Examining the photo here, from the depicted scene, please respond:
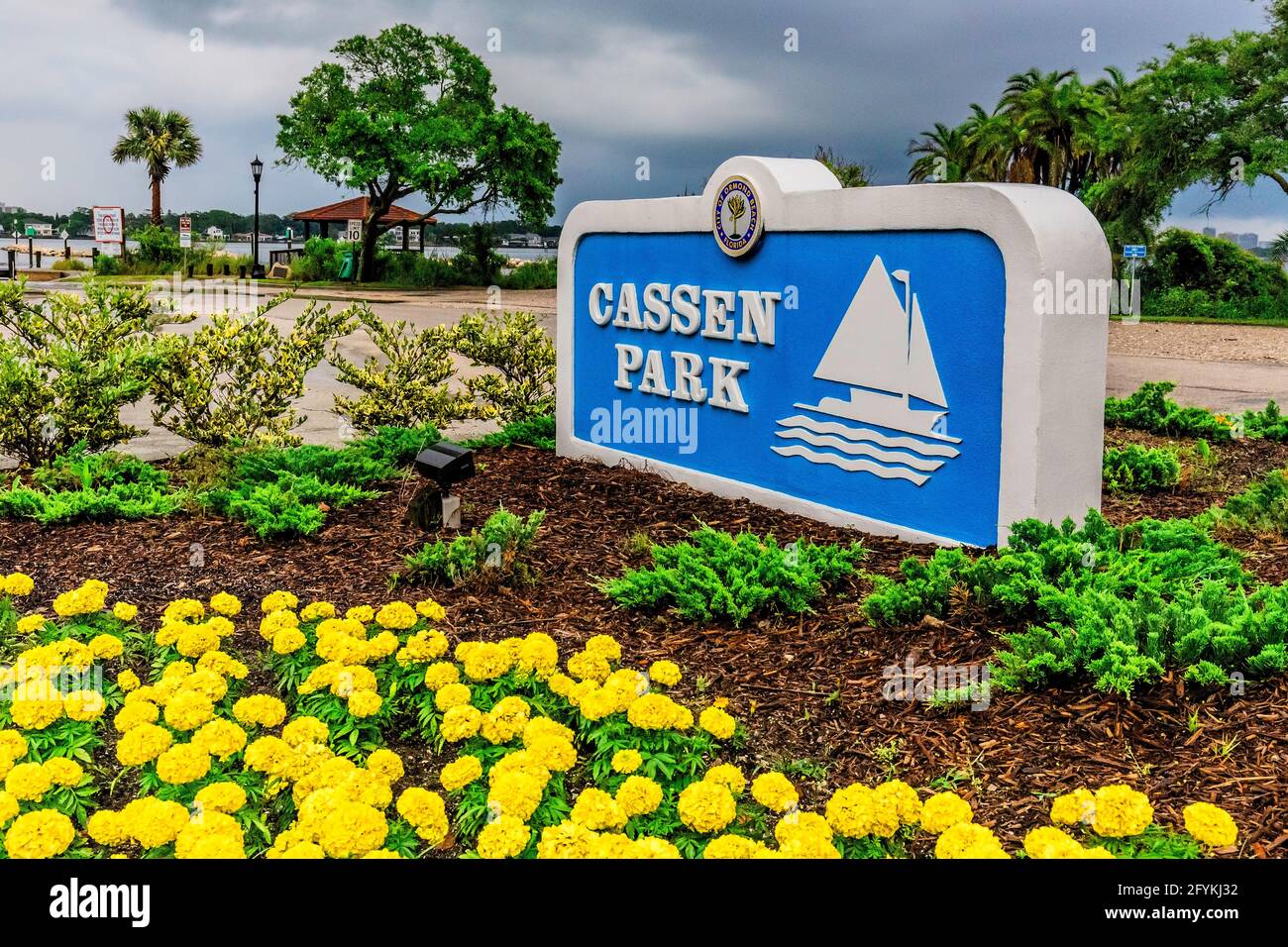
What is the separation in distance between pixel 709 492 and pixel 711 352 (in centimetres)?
88

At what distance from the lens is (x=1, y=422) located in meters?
7.98

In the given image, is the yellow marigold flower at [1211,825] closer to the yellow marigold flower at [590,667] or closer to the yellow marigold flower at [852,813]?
the yellow marigold flower at [852,813]

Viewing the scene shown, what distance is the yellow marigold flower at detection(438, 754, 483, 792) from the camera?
3.48 m

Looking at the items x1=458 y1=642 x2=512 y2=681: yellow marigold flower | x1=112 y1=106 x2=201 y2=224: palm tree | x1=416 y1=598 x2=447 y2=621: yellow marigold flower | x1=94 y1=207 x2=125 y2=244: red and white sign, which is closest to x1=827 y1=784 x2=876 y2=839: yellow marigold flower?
x1=458 y1=642 x2=512 y2=681: yellow marigold flower

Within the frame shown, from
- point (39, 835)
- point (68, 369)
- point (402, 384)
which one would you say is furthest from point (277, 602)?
point (402, 384)

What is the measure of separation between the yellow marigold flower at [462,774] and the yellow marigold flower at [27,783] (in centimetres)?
110

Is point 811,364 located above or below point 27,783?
above

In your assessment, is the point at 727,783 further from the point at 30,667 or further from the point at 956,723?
the point at 30,667

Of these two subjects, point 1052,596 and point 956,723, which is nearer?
point 956,723

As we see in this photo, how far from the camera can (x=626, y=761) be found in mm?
3555

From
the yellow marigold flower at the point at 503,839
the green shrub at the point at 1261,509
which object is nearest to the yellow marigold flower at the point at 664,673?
→ the yellow marigold flower at the point at 503,839

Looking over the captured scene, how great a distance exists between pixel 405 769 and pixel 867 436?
11.4 feet

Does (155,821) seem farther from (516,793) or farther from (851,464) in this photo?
(851,464)
